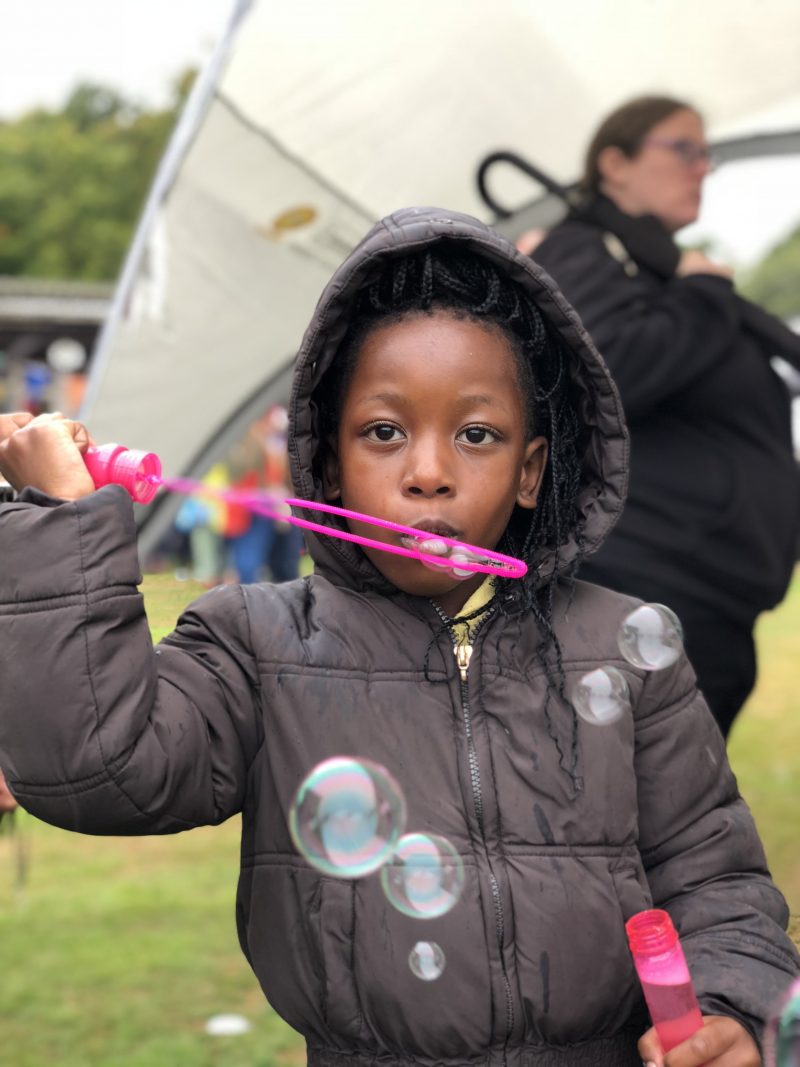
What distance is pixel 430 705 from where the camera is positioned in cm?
144

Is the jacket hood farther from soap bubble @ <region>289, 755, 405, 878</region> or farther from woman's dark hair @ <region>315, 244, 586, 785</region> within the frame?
soap bubble @ <region>289, 755, 405, 878</region>

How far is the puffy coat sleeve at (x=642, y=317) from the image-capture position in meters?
2.50

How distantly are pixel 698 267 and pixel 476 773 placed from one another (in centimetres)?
157

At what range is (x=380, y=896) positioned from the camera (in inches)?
54.5

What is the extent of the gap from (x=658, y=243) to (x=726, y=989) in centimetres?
168

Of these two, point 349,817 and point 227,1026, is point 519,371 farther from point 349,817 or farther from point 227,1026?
point 227,1026

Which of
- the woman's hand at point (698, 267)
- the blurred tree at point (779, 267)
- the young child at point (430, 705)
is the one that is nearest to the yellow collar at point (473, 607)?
the young child at point (430, 705)

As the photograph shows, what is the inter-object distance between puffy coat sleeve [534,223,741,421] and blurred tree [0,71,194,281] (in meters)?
32.9

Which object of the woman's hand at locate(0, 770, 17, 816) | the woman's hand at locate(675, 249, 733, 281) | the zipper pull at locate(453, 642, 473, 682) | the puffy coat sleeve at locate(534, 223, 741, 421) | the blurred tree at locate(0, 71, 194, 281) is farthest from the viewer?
the blurred tree at locate(0, 71, 194, 281)

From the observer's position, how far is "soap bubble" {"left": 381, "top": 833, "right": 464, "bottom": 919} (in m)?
1.35

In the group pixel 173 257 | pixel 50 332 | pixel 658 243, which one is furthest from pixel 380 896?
pixel 50 332

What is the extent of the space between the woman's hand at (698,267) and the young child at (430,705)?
1.17 metres

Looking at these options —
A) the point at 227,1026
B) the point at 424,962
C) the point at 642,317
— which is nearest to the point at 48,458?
the point at 424,962

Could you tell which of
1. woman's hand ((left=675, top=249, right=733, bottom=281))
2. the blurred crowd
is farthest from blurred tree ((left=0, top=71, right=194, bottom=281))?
woman's hand ((left=675, top=249, right=733, bottom=281))
